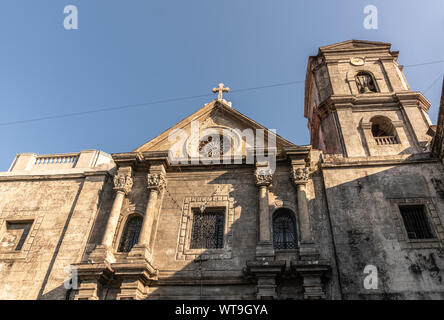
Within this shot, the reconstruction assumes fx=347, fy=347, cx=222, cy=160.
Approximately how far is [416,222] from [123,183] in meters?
11.5

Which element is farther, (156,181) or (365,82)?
(365,82)

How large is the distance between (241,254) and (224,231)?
1.16 meters

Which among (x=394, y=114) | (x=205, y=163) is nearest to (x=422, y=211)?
(x=394, y=114)

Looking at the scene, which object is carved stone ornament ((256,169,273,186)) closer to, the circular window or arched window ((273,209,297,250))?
arched window ((273,209,297,250))

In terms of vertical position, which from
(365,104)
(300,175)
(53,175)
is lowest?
(300,175)

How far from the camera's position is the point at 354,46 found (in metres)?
20.6

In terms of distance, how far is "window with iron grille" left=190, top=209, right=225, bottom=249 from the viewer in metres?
13.2

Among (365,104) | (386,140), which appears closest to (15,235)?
(386,140)

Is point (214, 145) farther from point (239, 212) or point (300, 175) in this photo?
point (300, 175)

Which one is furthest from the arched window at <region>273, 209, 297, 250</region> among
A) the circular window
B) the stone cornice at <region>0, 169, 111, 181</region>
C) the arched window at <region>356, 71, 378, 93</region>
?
the arched window at <region>356, 71, 378, 93</region>

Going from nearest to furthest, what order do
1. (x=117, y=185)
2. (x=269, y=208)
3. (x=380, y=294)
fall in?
(x=380, y=294) < (x=269, y=208) < (x=117, y=185)

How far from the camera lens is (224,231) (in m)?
13.3
